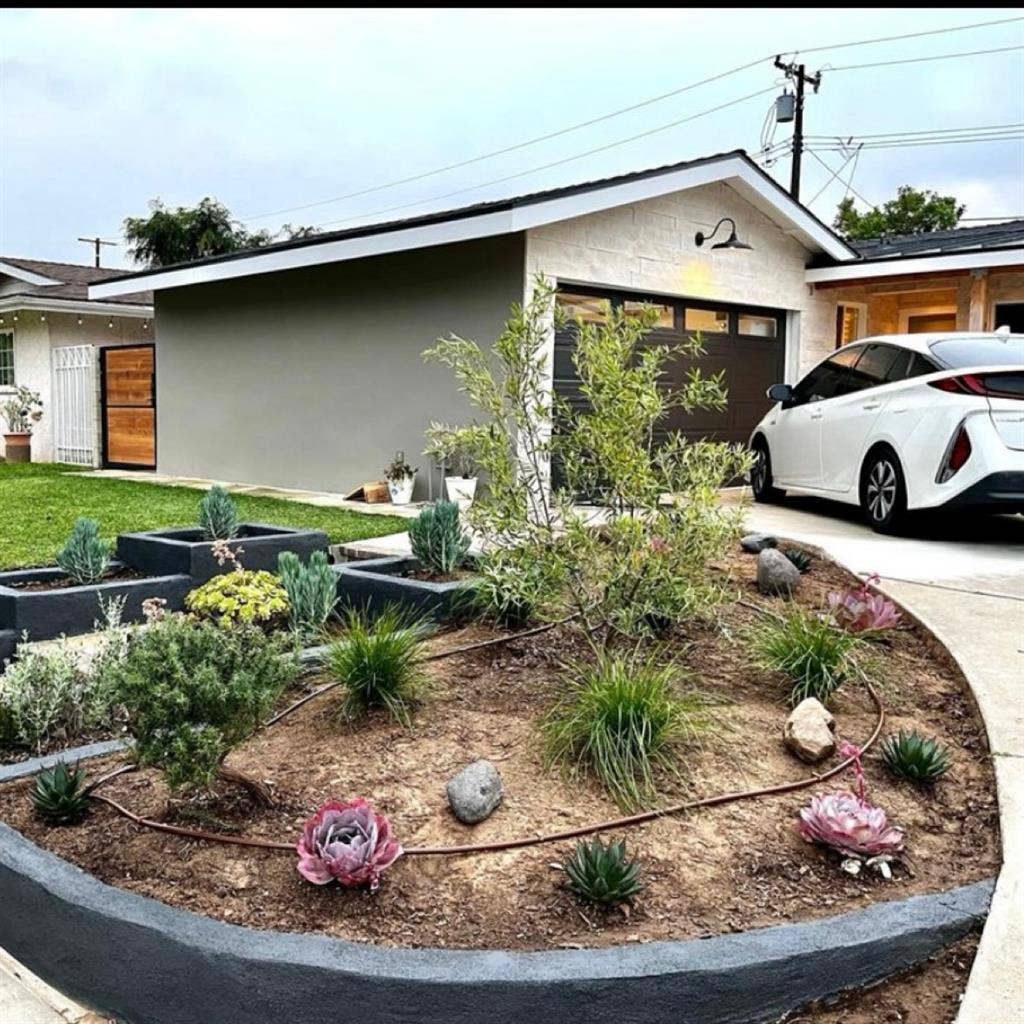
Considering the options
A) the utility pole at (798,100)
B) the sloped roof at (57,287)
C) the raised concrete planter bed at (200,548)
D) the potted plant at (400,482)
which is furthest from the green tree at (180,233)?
the raised concrete planter bed at (200,548)

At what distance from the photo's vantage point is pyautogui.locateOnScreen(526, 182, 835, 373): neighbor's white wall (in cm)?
965

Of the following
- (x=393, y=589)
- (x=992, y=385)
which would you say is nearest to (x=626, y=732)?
(x=393, y=589)

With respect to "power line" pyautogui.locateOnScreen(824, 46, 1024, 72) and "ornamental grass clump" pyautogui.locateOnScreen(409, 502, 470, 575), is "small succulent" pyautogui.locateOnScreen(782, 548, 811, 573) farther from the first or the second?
"power line" pyautogui.locateOnScreen(824, 46, 1024, 72)

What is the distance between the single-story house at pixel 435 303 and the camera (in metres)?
9.57

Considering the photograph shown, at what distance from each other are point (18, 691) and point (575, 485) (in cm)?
218

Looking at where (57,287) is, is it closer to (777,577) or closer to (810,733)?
(777,577)

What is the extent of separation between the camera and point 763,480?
377 inches

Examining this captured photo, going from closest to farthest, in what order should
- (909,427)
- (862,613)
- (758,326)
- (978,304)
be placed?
(862,613) < (909,427) < (978,304) < (758,326)

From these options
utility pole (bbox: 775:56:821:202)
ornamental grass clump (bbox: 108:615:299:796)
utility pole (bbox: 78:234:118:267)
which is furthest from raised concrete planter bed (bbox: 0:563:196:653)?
utility pole (bbox: 78:234:118:267)

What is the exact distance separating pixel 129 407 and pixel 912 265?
433 inches

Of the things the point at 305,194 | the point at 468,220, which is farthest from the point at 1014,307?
the point at 305,194

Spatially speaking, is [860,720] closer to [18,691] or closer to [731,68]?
[18,691]

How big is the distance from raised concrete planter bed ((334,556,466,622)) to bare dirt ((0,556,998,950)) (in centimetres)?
108

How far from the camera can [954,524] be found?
812 cm
